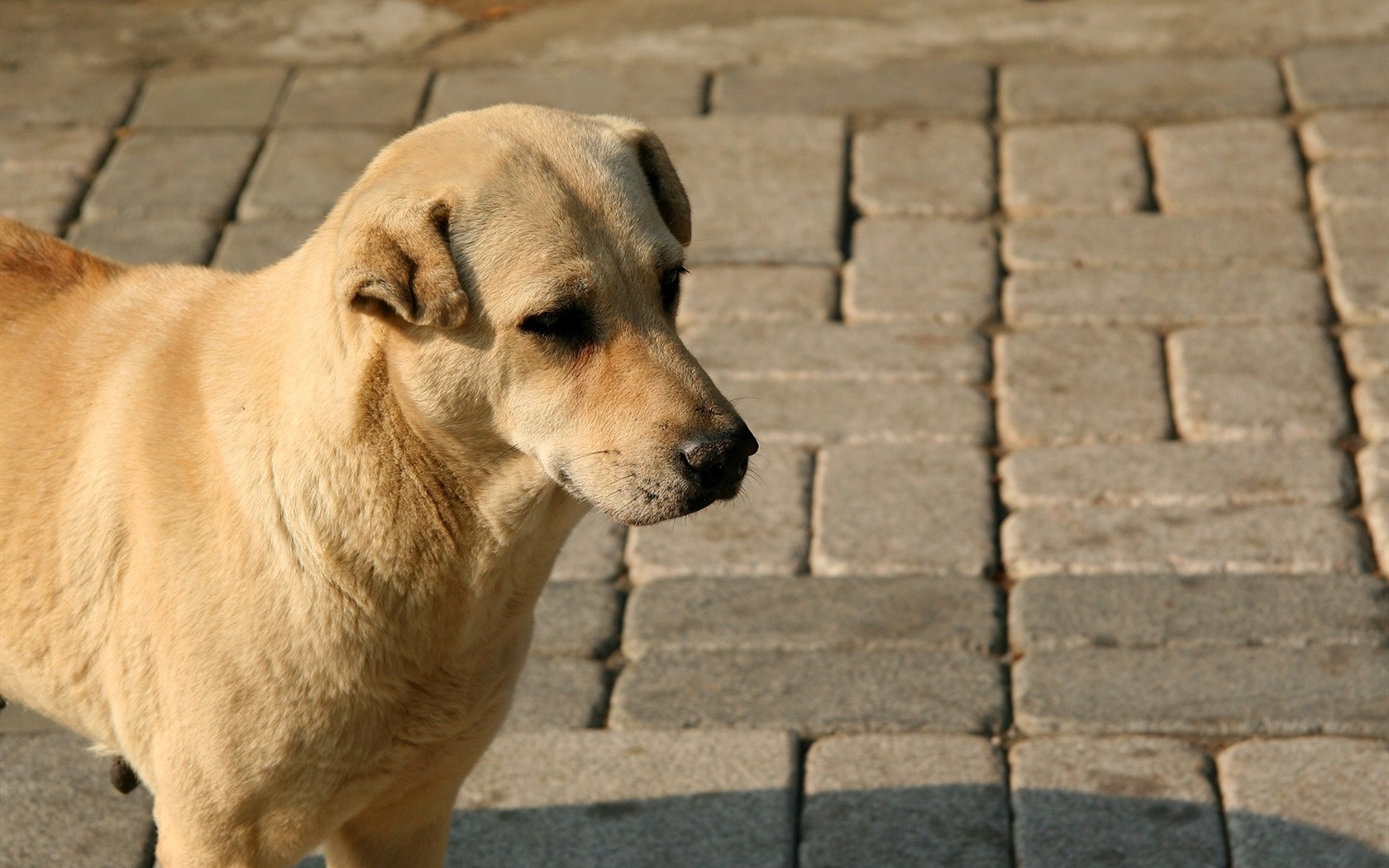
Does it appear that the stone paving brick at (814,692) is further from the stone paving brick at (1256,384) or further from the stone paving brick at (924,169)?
the stone paving brick at (924,169)

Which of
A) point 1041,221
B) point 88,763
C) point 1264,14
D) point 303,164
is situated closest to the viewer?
point 88,763

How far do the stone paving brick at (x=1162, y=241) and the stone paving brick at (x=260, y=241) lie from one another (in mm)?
2393

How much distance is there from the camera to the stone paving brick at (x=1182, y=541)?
4508 millimetres

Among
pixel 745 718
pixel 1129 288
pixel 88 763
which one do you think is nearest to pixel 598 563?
pixel 745 718

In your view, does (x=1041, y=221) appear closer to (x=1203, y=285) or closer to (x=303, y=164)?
(x=1203, y=285)

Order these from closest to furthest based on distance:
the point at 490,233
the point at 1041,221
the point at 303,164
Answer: the point at 490,233, the point at 1041,221, the point at 303,164

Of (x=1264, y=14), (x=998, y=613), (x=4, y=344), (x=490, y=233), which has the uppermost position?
(x=490, y=233)

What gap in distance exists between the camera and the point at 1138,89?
6887 mm

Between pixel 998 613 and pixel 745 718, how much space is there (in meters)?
0.73

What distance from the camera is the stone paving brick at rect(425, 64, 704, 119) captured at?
6.95 metres

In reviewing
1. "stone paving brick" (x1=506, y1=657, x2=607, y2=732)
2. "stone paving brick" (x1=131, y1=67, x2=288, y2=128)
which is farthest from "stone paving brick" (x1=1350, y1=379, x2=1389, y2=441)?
"stone paving brick" (x1=131, y1=67, x2=288, y2=128)

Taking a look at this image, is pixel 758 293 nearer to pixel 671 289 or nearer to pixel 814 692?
pixel 814 692

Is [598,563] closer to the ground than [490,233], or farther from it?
closer to the ground

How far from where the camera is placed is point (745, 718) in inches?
162
